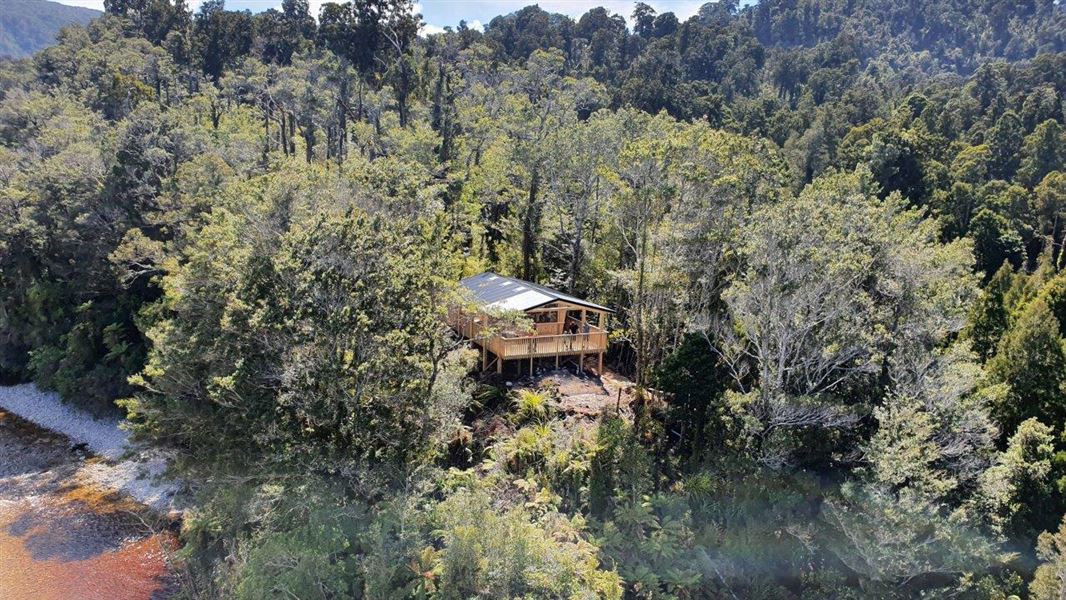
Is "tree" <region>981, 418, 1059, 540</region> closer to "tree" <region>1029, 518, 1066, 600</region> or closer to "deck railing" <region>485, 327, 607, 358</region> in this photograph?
"tree" <region>1029, 518, 1066, 600</region>

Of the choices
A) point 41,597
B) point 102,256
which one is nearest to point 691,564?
point 41,597

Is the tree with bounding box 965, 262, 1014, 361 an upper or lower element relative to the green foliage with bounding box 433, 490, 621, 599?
upper

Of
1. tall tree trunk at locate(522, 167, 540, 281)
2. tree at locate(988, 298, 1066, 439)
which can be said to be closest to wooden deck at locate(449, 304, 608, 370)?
tall tree trunk at locate(522, 167, 540, 281)

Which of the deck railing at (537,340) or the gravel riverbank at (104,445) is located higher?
the deck railing at (537,340)

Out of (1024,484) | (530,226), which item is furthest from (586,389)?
(1024,484)

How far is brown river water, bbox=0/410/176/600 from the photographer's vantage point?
17.8m

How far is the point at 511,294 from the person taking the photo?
78.3 feet

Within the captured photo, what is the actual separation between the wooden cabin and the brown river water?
11206 millimetres

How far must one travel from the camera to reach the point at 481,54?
51.8 metres

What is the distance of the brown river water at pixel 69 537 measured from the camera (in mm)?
17766

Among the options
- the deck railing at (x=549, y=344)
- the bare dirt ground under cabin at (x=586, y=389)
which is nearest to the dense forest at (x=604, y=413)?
the bare dirt ground under cabin at (x=586, y=389)

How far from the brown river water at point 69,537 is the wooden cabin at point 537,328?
11.2 meters

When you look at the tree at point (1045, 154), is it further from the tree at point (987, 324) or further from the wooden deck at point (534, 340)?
the wooden deck at point (534, 340)

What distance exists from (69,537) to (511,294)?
52.5 ft
